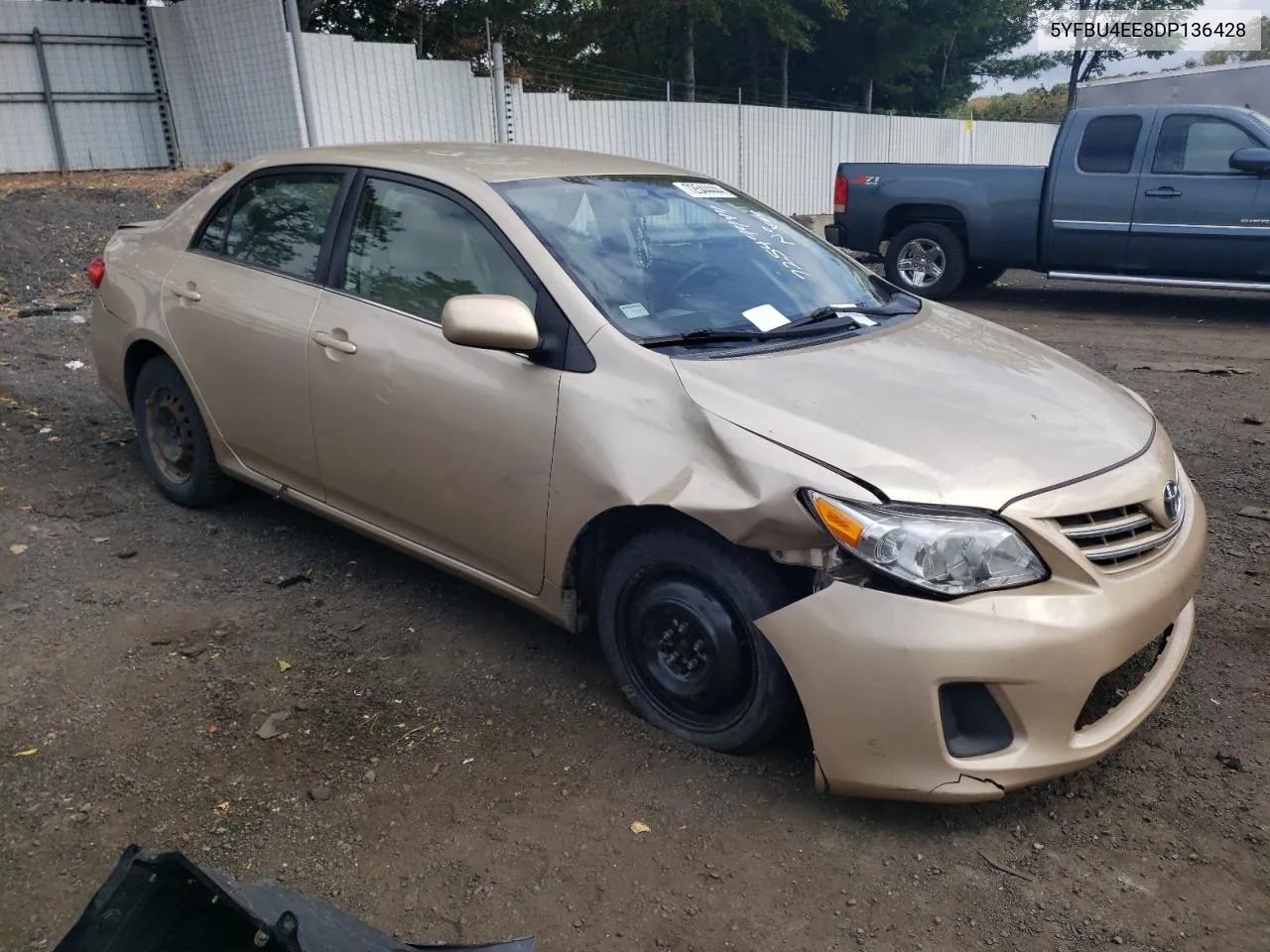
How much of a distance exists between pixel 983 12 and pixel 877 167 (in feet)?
52.2

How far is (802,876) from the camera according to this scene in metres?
2.59

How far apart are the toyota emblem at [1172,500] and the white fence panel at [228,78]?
39.4 ft

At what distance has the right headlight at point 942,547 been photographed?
8.29ft

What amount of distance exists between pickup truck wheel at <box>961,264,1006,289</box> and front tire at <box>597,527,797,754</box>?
9111mm

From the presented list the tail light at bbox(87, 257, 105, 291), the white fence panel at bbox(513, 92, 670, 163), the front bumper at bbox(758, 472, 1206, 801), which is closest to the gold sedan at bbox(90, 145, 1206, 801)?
the front bumper at bbox(758, 472, 1206, 801)

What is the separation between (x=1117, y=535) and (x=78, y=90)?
16014 millimetres

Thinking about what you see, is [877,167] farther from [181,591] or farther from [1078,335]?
[181,591]

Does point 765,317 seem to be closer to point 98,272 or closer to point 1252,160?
point 98,272

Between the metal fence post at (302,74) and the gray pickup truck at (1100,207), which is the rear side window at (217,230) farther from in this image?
the metal fence post at (302,74)

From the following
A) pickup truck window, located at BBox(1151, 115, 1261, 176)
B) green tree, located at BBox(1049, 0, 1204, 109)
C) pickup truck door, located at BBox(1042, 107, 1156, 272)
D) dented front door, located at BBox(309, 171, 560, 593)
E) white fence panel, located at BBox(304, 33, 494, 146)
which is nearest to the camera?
dented front door, located at BBox(309, 171, 560, 593)

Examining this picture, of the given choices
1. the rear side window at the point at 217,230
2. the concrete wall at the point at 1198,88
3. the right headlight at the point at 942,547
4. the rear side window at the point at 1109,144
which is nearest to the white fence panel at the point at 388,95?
the rear side window at the point at 1109,144

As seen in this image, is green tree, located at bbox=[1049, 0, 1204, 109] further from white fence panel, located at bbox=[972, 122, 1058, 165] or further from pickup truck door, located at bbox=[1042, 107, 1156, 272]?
pickup truck door, located at bbox=[1042, 107, 1156, 272]


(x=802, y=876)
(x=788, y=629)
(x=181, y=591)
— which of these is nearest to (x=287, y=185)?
(x=181, y=591)

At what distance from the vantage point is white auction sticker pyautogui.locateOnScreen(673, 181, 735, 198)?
405cm
